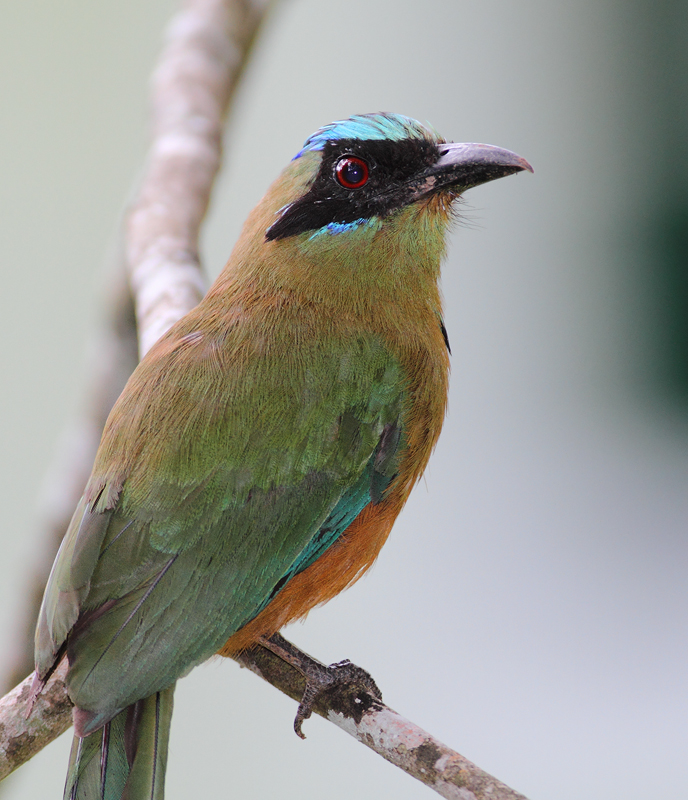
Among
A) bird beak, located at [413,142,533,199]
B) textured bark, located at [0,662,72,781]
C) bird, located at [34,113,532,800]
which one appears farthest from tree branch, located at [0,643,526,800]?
bird beak, located at [413,142,533,199]

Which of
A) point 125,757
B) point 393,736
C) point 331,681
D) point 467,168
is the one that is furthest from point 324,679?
point 467,168

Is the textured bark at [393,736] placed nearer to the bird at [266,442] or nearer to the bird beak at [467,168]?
the bird at [266,442]

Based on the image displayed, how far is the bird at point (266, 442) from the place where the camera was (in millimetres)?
1925

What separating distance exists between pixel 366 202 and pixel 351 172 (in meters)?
0.08

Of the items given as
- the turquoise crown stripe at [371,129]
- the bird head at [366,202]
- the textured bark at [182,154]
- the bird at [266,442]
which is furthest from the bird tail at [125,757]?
the turquoise crown stripe at [371,129]

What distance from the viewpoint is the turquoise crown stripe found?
218cm

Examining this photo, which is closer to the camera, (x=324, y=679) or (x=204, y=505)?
(x=204, y=505)

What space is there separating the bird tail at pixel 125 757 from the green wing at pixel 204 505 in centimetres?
10

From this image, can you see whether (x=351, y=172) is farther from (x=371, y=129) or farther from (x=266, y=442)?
(x=266, y=442)

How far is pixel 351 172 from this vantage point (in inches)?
85.7

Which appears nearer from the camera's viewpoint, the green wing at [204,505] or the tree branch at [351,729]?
Result: the tree branch at [351,729]

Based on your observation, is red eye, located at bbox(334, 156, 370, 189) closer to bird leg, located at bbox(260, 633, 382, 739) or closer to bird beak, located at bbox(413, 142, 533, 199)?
bird beak, located at bbox(413, 142, 533, 199)

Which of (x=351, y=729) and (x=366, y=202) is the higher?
(x=366, y=202)

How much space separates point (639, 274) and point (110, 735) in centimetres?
403
